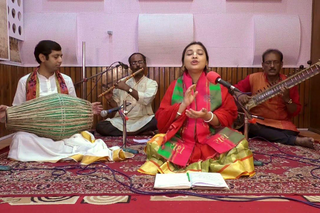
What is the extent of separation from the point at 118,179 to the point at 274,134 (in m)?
2.55

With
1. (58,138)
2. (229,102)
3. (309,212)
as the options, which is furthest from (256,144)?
(58,138)

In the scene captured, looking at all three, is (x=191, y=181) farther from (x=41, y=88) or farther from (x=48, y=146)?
(x=41, y=88)

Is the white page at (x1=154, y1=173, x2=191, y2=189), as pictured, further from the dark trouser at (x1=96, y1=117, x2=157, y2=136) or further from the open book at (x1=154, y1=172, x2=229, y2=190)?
the dark trouser at (x1=96, y1=117, x2=157, y2=136)

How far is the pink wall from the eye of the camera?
5148 mm

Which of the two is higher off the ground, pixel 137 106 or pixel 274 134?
pixel 137 106

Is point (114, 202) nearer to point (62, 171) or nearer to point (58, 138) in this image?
point (62, 171)

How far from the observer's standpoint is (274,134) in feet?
13.3

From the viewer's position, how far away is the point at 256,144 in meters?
3.88

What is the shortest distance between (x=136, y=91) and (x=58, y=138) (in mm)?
1522

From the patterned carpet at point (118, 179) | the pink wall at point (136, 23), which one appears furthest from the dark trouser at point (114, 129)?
the patterned carpet at point (118, 179)

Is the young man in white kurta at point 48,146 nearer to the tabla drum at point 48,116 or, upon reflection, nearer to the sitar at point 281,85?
the tabla drum at point 48,116

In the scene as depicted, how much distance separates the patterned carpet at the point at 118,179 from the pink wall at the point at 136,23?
2492 mm

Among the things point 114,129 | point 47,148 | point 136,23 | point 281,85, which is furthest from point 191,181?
point 136,23

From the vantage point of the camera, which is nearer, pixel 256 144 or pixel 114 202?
pixel 114 202
